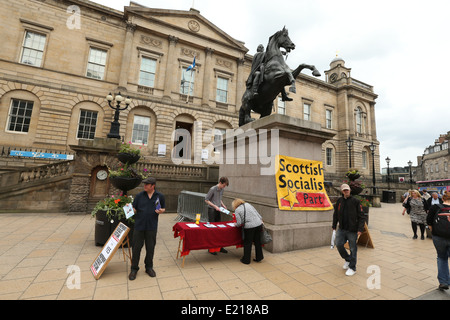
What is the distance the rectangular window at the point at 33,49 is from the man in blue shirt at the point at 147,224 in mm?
20835

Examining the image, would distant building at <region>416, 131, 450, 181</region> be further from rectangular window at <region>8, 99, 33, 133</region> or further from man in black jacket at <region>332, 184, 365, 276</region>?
rectangular window at <region>8, 99, 33, 133</region>

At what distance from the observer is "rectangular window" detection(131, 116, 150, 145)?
1888cm

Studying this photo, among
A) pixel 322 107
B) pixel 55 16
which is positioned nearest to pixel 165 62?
pixel 55 16

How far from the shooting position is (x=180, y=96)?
2091 centimetres

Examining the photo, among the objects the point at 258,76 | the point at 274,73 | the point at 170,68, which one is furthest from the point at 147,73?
the point at 274,73

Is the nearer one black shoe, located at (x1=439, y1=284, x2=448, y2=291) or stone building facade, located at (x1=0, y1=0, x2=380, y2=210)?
black shoe, located at (x1=439, y1=284, x2=448, y2=291)

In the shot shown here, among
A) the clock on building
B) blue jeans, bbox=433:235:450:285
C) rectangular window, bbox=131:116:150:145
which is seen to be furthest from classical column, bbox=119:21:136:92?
blue jeans, bbox=433:235:450:285

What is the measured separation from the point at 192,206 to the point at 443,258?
716 cm

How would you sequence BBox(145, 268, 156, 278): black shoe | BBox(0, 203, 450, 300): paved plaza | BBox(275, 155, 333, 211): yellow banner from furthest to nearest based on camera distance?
BBox(275, 155, 333, 211): yellow banner, BBox(145, 268, 156, 278): black shoe, BBox(0, 203, 450, 300): paved plaza

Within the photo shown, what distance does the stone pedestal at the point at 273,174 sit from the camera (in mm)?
5402

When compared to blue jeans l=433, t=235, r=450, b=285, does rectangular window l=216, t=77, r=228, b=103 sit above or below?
above

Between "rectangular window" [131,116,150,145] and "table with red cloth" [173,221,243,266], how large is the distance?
1626 centimetres

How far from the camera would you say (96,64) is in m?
18.6
